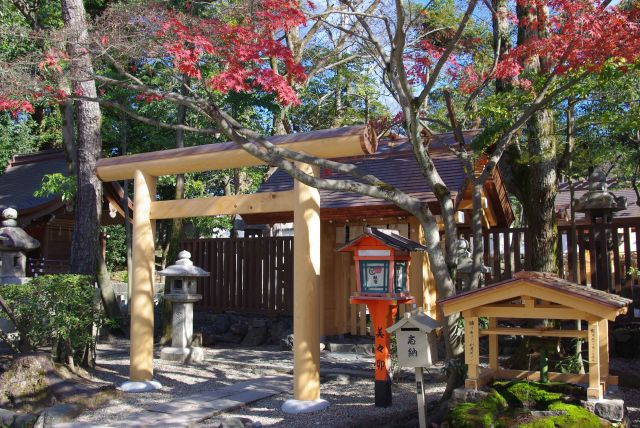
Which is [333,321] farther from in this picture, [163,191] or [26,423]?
[163,191]

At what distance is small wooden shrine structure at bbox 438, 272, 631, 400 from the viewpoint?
208 inches

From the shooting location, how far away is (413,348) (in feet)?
19.7

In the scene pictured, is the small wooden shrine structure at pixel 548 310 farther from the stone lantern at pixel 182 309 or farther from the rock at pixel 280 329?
the rock at pixel 280 329

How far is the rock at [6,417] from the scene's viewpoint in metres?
6.88

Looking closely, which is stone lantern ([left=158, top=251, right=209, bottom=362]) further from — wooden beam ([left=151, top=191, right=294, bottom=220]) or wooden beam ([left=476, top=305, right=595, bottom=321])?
wooden beam ([left=476, top=305, right=595, bottom=321])

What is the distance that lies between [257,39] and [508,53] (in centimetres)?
345

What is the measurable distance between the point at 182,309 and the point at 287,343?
229cm

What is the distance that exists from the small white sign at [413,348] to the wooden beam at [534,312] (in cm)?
62

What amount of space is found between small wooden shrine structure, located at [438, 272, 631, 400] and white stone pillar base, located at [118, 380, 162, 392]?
186 inches

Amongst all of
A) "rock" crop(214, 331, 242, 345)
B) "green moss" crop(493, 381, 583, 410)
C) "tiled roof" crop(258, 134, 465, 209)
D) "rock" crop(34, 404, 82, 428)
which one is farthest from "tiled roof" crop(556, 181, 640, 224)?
"rock" crop(34, 404, 82, 428)

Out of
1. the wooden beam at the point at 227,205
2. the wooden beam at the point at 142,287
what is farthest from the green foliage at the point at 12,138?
the wooden beam at the point at 227,205

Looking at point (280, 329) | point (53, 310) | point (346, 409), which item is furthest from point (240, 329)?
point (346, 409)

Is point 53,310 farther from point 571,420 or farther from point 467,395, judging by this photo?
point 571,420

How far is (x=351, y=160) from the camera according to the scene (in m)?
13.2
